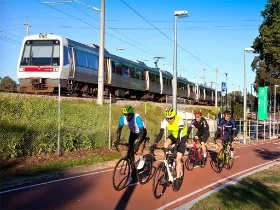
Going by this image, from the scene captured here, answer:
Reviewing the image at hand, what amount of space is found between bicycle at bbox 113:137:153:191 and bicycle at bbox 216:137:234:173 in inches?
153

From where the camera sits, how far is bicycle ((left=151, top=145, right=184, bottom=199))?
9891 mm

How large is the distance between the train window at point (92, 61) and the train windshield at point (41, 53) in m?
3.85

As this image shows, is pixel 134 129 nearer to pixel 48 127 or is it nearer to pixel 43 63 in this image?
pixel 48 127

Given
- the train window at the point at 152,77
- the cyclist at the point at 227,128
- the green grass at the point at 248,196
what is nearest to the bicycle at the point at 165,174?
the green grass at the point at 248,196

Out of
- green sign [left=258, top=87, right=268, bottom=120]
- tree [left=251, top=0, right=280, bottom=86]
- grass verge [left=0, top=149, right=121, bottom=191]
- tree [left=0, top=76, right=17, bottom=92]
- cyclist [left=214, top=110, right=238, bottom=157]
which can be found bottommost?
grass verge [left=0, top=149, right=121, bottom=191]

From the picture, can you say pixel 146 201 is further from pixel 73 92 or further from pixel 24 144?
pixel 73 92

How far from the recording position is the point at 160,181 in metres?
10.0

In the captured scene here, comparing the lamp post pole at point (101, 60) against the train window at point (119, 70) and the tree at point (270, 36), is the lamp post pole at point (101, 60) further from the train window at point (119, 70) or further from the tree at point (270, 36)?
the tree at point (270, 36)

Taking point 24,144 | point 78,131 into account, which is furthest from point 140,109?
point 24,144

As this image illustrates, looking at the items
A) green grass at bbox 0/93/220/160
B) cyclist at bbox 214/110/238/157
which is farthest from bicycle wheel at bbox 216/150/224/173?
green grass at bbox 0/93/220/160

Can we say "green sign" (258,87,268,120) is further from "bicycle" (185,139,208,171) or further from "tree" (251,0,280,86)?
"bicycle" (185,139,208,171)

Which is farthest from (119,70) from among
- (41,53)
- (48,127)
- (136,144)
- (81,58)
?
(136,144)

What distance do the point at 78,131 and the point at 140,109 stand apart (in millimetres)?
12728

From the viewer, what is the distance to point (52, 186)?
10734 millimetres
